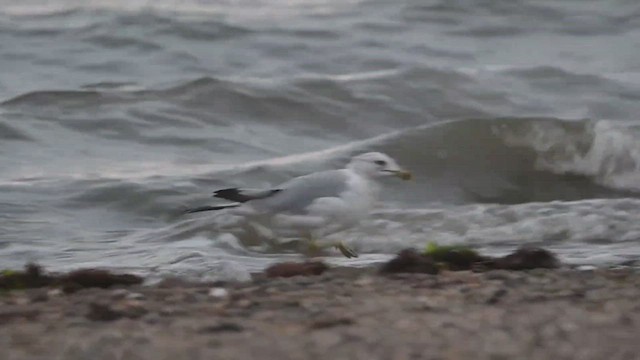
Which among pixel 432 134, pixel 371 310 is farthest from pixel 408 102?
pixel 371 310

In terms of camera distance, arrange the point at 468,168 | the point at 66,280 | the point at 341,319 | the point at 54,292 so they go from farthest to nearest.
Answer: the point at 468,168
the point at 66,280
the point at 54,292
the point at 341,319

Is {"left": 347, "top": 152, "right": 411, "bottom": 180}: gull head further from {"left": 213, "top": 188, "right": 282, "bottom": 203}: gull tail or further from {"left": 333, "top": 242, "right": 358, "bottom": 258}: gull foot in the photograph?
{"left": 213, "top": 188, "right": 282, "bottom": 203}: gull tail

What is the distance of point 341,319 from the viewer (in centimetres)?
479

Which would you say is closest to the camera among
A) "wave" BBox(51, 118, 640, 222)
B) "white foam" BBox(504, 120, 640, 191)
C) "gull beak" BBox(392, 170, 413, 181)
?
"gull beak" BBox(392, 170, 413, 181)

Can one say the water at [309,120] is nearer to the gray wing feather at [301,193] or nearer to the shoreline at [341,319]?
the gray wing feather at [301,193]

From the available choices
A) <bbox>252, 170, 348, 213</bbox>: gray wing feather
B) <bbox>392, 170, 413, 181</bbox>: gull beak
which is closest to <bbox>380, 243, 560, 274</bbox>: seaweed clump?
<bbox>252, 170, 348, 213</bbox>: gray wing feather

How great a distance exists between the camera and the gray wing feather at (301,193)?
303 inches

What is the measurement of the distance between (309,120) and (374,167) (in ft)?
14.5

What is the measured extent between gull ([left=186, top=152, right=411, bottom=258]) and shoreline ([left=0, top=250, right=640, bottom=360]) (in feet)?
5.57

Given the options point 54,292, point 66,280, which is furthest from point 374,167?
point 54,292

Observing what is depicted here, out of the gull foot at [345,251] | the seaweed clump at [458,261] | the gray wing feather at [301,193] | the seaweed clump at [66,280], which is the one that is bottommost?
the gull foot at [345,251]

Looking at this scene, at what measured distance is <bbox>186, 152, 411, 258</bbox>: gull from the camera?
25.2ft

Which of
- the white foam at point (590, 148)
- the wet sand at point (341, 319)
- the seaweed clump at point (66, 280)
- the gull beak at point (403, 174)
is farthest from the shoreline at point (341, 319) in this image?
the white foam at point (590, 148)

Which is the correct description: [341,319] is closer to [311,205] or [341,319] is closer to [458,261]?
[458,261]
